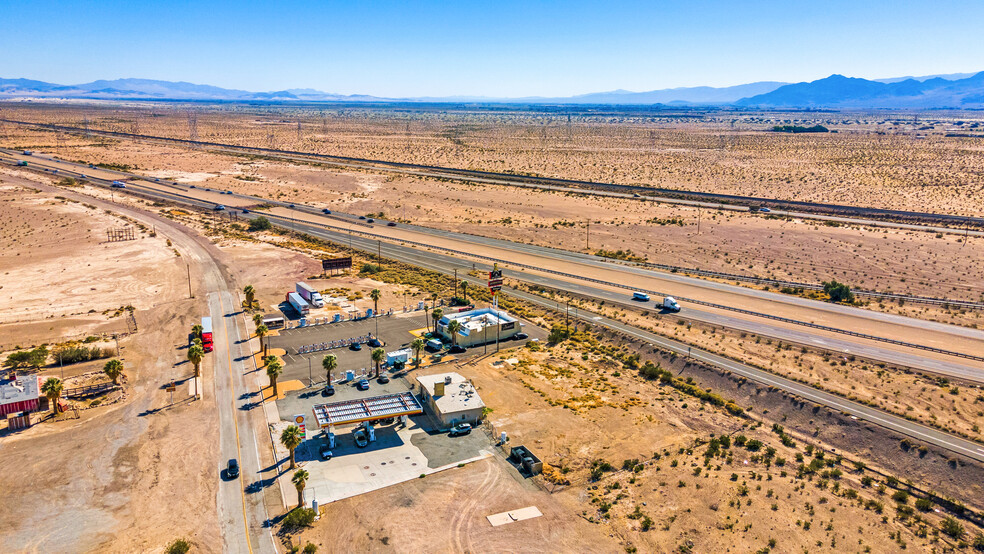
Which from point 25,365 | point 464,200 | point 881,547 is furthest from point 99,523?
point 464,200

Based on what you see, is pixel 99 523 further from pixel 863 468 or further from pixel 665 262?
pixel 665 262

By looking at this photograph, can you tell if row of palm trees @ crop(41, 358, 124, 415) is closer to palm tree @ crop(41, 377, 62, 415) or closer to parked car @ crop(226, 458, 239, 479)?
palm tree @ crop(41, 377, 62, 415)

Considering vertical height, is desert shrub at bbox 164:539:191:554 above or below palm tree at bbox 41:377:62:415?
below

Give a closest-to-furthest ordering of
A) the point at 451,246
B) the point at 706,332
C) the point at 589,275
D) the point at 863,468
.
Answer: the point at 863,468 → the point at 706,332 → the point at 589,275 → the point at 451,246

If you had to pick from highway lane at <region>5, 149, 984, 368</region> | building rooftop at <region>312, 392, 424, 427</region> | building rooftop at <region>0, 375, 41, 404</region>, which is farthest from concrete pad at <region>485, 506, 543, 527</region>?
highway lane at <region>5, 149, 984, 368</region>

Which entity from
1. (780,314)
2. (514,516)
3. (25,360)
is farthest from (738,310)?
(25,360)

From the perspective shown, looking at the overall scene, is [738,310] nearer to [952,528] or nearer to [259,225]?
[952,528]
